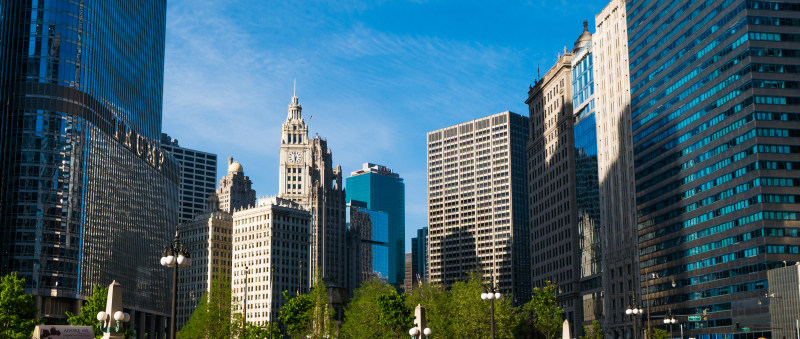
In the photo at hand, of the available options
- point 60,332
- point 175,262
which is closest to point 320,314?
point 60,332

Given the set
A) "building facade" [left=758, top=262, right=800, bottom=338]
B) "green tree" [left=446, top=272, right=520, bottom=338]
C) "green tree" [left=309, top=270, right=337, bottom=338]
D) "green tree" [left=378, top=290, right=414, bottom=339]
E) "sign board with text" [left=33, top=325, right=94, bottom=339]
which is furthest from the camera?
"building facade" [left=758, top=262, right=800, bottom=338]

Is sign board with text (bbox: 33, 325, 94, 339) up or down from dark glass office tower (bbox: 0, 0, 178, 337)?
down

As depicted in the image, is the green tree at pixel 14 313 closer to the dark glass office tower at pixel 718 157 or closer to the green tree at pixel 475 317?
the green tree at pixel 475 317

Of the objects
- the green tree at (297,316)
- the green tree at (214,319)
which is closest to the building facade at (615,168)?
the green tree at (297,316)

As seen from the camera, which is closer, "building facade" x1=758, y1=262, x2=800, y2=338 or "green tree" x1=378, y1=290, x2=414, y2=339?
"green tree" x1=378, y1=290, x2=414, y2=339

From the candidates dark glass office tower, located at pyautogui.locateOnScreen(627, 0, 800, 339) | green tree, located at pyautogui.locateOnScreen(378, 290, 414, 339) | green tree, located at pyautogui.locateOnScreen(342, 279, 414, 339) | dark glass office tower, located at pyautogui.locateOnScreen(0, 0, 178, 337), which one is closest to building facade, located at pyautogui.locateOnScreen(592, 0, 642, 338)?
dark glass office tower, located at pyautogui.locateOnScreen(627, 0, 800, 339)

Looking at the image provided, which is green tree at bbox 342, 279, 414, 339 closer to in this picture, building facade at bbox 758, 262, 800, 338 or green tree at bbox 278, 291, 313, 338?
green tree at bbox 278, 291, 313, 338

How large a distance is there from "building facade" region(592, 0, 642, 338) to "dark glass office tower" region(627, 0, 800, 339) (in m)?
7.01

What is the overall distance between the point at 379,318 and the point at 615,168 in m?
86.0

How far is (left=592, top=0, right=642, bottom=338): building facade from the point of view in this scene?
6924 inches

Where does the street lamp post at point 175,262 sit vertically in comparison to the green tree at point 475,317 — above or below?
above

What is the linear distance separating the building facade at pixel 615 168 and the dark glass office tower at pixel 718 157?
23.0ft

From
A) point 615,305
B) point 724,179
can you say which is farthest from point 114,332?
point 615,305

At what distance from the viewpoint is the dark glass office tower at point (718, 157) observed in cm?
13488
